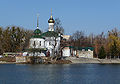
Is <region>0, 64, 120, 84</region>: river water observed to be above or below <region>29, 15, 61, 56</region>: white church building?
below

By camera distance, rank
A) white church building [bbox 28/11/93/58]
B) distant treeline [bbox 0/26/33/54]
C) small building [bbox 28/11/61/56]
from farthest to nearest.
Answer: distant treeline [bbox 0/26/33/54] < small building [bbox 28/11/61/56] < white church building [bbox 28/11/93/58]

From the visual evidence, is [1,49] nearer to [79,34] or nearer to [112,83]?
[79,34]

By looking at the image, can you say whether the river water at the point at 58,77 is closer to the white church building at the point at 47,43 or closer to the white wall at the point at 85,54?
the white church building at the point at 47,43

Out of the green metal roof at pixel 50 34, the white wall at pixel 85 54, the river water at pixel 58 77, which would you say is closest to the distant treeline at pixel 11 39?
the green metal roof at pixel 50 34

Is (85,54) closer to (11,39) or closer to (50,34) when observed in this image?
(50,34)

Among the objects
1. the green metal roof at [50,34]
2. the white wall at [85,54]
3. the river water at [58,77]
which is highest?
the green metal roof at [50,34]

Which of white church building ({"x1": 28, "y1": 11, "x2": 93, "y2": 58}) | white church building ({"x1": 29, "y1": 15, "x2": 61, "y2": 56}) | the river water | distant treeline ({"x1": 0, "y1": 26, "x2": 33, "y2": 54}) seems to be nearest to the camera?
the river water

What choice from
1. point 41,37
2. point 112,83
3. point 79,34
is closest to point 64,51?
point 41,37

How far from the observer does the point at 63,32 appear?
63.6 meters

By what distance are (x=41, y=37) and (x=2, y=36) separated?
12065mm

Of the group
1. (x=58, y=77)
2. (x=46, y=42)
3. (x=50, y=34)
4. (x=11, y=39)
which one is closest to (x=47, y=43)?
(x=46, y=42)

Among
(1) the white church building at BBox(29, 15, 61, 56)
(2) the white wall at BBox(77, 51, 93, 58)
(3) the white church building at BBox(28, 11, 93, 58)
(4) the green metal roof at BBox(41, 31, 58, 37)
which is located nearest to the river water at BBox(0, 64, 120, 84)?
(3) the white church building at BBox(28, 11, 93, 58)

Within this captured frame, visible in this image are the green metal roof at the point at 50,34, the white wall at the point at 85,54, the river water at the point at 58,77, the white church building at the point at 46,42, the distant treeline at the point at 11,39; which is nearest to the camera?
the river water at the point at 58,77

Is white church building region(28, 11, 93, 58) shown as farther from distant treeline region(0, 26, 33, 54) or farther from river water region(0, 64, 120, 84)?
river water region(0, 64, 120, 84)
